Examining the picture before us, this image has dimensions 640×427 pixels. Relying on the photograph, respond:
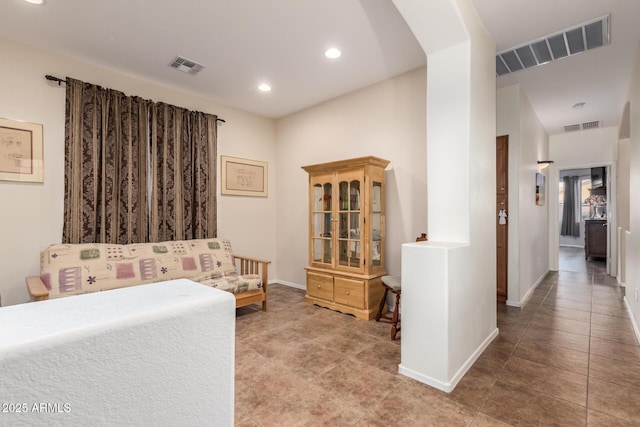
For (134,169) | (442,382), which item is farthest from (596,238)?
(134,169)

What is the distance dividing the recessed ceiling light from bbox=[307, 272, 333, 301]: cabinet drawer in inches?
96.4

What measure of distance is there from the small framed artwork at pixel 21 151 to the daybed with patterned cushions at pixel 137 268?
72 centimetres

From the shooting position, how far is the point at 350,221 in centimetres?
368

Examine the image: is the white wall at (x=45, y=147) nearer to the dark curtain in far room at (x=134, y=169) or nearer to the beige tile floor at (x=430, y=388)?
the dark curtain in far room at (x=134, y=169)

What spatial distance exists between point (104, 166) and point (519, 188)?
15.6 ft

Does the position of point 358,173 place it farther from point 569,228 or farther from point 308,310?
point 569,228

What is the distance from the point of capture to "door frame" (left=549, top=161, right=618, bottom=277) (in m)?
5.43

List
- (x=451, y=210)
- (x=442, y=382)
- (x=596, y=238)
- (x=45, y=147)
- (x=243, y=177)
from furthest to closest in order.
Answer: (x=596, y=238) → (x=243, y=177) → (x=45, y=147) → (x=451, y=210) → (x=442, y=382)

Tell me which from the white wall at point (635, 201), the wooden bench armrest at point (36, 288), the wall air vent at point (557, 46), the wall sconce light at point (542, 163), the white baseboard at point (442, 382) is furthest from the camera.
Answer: the wall sconce light at point (542, 163)

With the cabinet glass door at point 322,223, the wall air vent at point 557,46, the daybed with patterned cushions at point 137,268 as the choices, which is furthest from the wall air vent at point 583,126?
the daybed with patterned cushions at point 137,268

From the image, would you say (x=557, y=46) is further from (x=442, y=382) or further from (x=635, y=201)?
(x=442, y=382)

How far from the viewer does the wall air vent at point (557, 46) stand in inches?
103

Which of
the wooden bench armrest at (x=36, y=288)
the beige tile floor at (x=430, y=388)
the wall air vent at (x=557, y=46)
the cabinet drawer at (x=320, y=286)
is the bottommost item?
the beige tile floor at (x=430, y=388)

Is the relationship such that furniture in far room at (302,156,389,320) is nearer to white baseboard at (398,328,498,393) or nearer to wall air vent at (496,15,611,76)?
white baseboard at (398,328,498,393)
